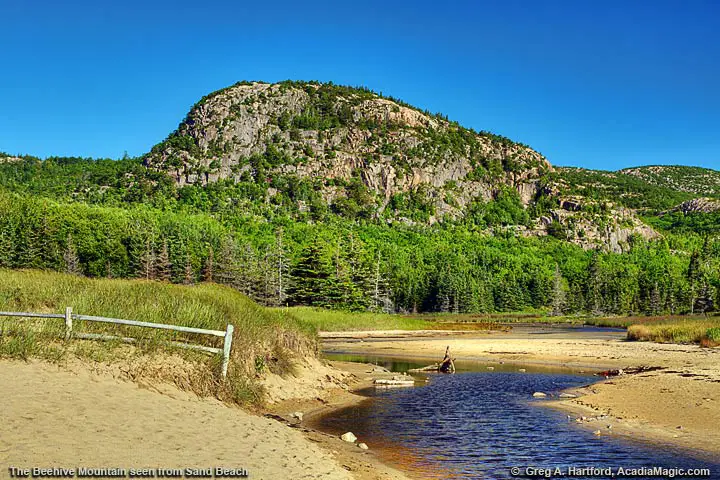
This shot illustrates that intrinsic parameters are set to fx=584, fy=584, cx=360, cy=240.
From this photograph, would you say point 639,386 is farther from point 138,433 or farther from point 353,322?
point 353,322

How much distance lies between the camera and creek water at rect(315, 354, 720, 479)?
14.2 m

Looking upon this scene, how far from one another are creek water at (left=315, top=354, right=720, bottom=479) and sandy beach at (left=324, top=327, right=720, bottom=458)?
1006 millimetres

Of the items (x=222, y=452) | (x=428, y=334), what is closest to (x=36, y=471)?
(x=222, y=452)

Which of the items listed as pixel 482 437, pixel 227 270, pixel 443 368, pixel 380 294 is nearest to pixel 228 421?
pixel 482 437

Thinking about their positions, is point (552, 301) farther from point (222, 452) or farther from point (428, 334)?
point (222, 452)

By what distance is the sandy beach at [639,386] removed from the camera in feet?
57.2

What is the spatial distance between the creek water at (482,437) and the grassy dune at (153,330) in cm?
348

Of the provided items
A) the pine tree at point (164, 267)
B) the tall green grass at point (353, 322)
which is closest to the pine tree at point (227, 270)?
the pine tree at point (164, 267)

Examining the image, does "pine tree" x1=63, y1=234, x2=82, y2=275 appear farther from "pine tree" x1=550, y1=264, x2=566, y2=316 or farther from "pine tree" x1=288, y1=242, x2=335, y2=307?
"pine tree" x1=550, y1=264, x2=566, y2=316

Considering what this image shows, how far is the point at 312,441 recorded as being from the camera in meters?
15.0

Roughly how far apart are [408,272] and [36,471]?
508 feet

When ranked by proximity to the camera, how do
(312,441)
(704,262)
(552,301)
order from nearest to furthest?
(312,441) < (552,301) < (704,262)

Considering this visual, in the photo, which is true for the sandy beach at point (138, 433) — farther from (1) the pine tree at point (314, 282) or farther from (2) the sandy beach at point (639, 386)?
(1) the pine tree at point (314, 282)

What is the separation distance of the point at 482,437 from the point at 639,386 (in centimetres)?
1091
